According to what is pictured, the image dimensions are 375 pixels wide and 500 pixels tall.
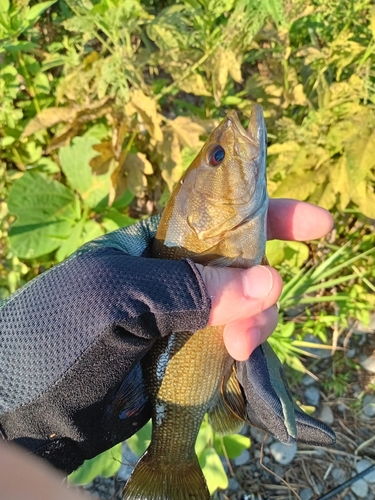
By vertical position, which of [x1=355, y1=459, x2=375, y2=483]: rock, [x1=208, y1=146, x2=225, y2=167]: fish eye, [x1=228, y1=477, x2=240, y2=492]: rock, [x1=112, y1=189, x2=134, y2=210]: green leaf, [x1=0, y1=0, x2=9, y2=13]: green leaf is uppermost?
[x1=0, y1=0, x2=9, y2=13]: green leaf

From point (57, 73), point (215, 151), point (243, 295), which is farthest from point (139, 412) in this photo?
point (57, 73)

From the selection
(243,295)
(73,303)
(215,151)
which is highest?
(215,151)

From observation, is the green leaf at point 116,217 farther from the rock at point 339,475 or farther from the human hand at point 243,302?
the rock at point 339,475

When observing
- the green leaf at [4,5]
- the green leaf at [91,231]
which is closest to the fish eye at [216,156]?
the green leaf at [91,231]

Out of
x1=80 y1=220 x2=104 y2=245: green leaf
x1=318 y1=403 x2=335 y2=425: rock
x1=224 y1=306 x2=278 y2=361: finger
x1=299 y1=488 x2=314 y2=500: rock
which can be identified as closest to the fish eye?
x1=224 y1=306 x2=278 y2=361: finger

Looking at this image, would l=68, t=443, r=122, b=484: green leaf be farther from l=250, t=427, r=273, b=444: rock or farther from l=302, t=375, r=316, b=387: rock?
l=302, t=375, r=316, b=387: rock

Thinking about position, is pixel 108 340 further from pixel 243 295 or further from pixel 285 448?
pixel 285 448

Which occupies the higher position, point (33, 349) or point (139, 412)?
point (33, 349)
